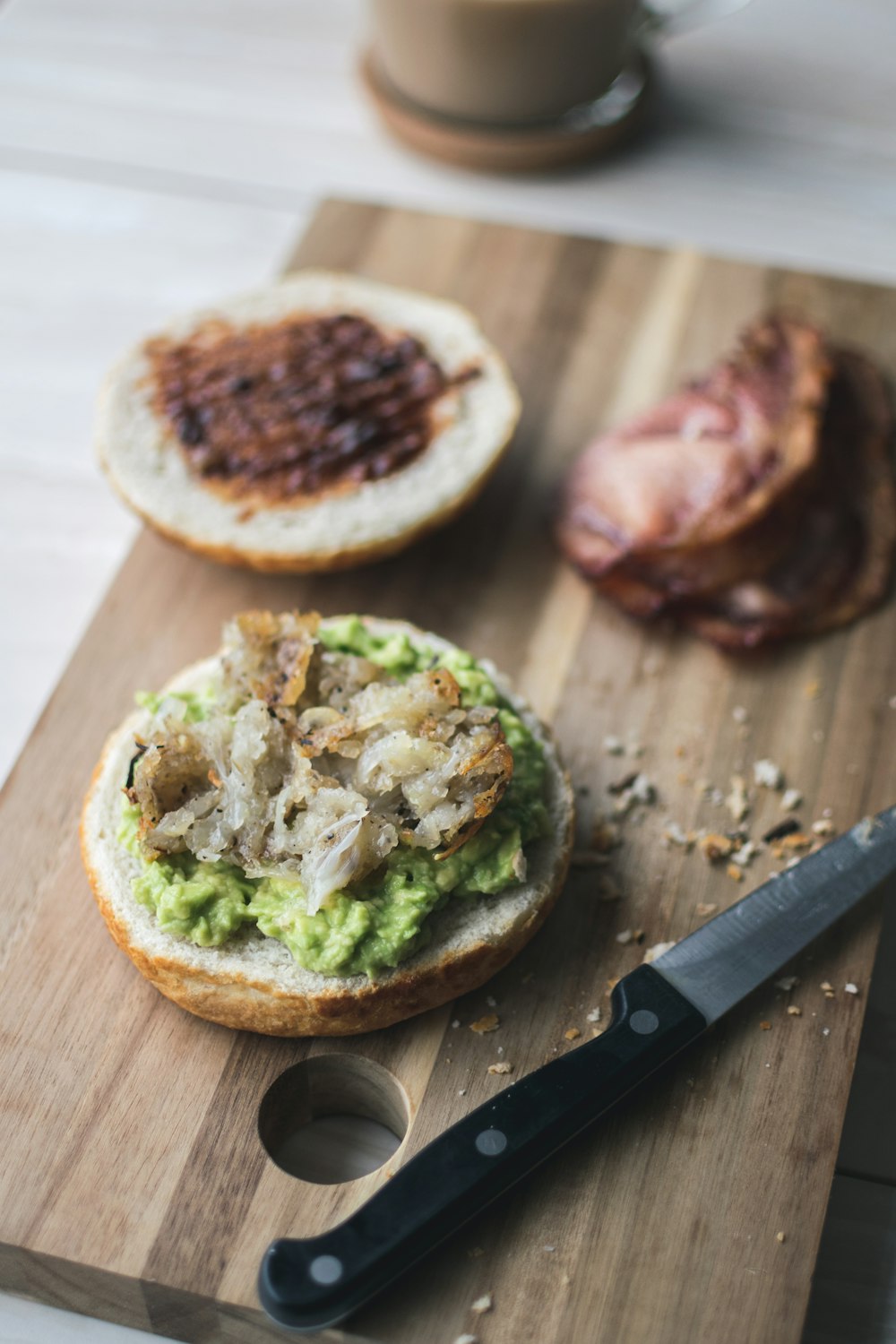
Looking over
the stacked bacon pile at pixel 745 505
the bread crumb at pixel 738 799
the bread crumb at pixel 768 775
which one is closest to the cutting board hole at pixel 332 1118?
the bread crumb at pixel 738 799

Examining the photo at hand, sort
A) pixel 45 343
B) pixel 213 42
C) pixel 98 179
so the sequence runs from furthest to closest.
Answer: pixel 213 42
pixel 98 179
pixel 45 343

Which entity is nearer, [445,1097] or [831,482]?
[445,1097]

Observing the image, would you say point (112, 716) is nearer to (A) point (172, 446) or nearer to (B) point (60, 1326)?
(A) point (172, 446)

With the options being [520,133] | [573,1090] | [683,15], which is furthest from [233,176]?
[573,1090]

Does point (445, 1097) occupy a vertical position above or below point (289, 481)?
below

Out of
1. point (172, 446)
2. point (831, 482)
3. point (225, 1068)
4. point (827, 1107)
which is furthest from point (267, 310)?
point (827, 1107)

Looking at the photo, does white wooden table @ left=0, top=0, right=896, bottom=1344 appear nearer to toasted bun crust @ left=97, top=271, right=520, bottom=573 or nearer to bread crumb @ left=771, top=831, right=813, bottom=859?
toasted bun crust @ left=97, top=271, right=520, bottom=573

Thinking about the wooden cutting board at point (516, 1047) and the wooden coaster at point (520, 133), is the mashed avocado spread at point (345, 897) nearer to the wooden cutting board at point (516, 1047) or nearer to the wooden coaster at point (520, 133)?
the wooden cutting board at point (516, 1047)
